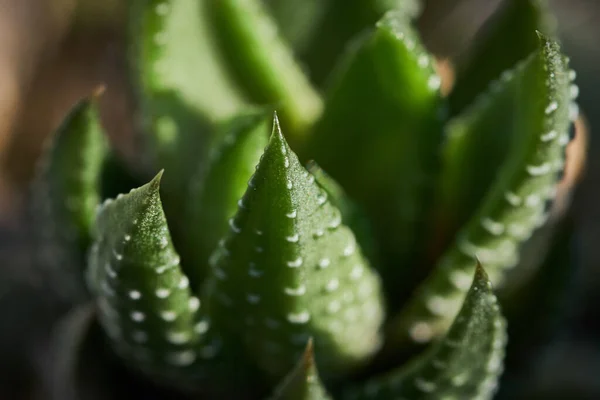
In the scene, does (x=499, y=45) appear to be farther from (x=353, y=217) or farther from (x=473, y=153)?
(x=353, y=217)

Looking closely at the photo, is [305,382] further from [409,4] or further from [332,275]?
[409,4]

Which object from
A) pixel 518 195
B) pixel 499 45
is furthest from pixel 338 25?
pixel 518 195

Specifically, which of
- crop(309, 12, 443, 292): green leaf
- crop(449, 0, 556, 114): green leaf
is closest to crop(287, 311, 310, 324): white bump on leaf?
crop(309, 12, 443, 292): green leaf

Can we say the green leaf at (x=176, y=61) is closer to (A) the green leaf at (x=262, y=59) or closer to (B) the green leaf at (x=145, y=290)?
(A) the green leaf at (x=262, y=59)

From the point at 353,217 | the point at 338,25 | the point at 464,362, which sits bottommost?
the point at 464,362

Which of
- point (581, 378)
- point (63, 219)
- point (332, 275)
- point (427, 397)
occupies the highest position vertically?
point (63, 219)

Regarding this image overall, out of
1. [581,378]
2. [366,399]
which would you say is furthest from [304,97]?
[581,378]

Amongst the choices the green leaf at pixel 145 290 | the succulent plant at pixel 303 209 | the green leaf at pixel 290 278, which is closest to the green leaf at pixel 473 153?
the succulent plant at pixel 303 209
